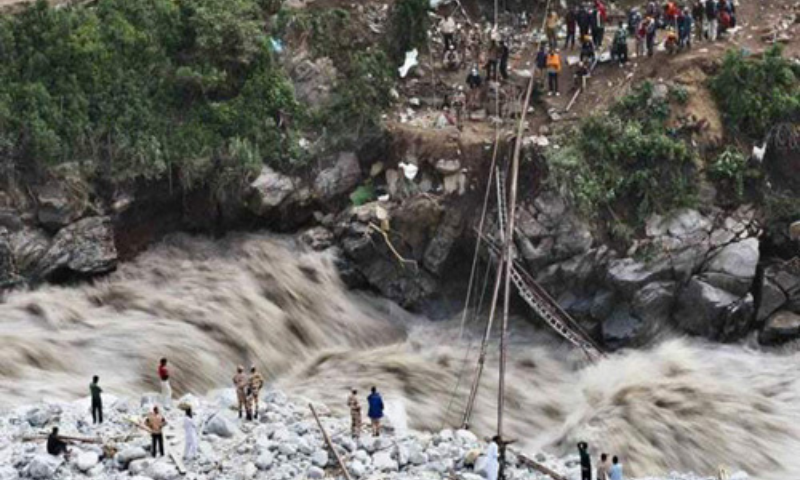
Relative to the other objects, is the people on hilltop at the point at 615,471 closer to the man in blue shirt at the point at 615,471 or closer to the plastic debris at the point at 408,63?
the man in blue shirt at the point at 615,471

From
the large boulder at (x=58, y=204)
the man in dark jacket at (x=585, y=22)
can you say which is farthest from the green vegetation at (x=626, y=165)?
the large boulder at (x=58, y=204)

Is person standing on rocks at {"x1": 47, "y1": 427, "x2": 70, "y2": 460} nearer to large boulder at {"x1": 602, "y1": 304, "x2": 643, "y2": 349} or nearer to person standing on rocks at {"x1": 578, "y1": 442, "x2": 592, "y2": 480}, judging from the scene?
person standing on rocks at {"x1": 578, "y1": 442, "x2": 592, "y2": 480}

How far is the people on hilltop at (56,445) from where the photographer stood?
21.6m

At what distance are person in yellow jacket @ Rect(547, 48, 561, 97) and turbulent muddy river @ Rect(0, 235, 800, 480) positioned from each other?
5.67 m

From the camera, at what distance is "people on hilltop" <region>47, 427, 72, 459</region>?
70.9 ft

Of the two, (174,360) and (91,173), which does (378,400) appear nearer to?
(174,360)

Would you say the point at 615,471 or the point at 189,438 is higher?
the point at 189,438

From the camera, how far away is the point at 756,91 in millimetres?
30469

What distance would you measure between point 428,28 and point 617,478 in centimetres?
1438

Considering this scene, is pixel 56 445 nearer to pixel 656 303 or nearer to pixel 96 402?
pixel 96 402

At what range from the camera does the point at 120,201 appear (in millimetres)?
30156

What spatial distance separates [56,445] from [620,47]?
16.2 meters

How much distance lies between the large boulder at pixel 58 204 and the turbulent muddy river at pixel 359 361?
149cm

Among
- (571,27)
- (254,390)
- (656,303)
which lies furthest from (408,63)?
(254,390)
